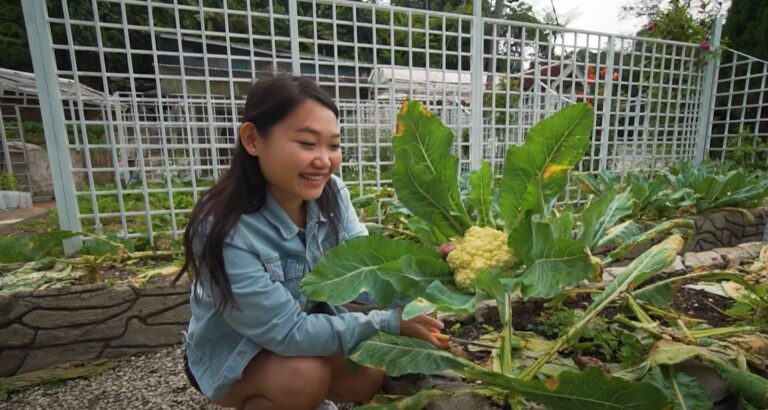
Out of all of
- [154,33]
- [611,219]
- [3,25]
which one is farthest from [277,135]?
[3,25]

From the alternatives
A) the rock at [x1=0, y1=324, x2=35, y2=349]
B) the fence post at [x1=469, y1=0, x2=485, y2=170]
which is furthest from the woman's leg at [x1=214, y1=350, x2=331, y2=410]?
the fence post at [x1=469, y1=0, x2=485, y2=170]

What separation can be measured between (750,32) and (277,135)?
28.3ft

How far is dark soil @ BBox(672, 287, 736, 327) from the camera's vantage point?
1.33m

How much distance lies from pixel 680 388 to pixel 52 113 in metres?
2.76

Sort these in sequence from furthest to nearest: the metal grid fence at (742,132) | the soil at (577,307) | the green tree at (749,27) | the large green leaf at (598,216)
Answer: the green tree at (749,27)
the metal grid fence at (742,132)
the soil at (577,307)
the large green leaf at (598,216)

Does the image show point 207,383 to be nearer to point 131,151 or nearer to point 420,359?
point 420,359

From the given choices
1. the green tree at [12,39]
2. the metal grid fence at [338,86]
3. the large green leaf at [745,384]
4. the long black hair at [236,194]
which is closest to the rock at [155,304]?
the metal grid fence at [338,86]

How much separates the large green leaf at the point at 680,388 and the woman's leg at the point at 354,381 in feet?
2.10

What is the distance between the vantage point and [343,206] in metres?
1.23

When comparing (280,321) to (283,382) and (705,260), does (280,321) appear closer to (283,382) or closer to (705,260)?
(283,382)

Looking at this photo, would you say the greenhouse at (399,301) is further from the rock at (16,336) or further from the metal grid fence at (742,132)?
the metal grid fence at (742,132)

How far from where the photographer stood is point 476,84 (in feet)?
9.63

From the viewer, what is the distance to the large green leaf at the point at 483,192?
1182 mm

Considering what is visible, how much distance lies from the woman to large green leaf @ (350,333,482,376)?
72 millimetres
